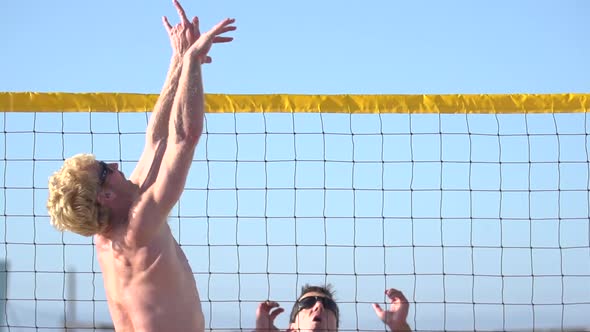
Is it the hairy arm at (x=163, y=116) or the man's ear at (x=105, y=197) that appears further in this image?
the hairy arm at (x=163, y=116)

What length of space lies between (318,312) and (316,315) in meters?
0.02

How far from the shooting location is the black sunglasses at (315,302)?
607cm

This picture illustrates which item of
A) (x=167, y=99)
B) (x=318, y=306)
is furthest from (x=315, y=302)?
(x=167, y=99)

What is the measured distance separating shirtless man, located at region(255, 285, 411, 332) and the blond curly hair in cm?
140

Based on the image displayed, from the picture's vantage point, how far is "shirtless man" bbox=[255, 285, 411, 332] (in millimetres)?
6031

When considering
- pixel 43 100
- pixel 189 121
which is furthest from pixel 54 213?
pixel 43 100

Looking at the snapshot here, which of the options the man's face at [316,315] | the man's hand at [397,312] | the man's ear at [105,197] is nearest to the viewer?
the man's ear at [105,197]

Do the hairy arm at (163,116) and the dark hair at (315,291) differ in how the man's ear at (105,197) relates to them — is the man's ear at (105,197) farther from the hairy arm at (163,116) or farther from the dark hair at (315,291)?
the dark hair at (315,291)

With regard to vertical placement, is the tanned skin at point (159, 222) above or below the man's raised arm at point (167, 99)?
below

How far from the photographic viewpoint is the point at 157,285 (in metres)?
5.09

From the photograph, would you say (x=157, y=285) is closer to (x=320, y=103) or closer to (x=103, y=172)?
(x=103, y=172)

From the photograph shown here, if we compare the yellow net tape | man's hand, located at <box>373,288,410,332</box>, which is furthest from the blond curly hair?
the yellow net tape

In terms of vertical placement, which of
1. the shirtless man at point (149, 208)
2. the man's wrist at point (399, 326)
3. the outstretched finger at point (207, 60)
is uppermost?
the outstretched finger at point (207, 60)

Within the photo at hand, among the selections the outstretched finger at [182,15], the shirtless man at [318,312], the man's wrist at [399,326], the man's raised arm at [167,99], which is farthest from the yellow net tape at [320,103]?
the outstretched finger at [182,15]
